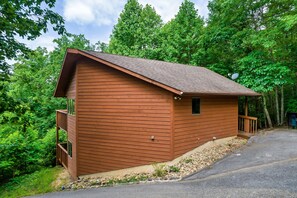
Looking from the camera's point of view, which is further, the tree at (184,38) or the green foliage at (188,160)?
the tree at (184,38)

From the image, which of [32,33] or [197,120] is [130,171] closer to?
[197,120]

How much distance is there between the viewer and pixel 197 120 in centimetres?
967

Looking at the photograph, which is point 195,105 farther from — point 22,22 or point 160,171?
point 22,22

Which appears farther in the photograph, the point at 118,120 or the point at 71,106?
the point at 71,106

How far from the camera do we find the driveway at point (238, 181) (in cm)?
532

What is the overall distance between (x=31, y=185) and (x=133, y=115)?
7.46 m

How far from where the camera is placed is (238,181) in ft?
19.7

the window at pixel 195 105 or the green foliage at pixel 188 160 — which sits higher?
the window at pixel 195 105

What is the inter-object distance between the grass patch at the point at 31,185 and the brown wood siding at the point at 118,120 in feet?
9.07

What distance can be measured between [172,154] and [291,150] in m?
4.93

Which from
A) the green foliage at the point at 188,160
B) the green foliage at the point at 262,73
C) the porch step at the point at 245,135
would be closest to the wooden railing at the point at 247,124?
the porch step at the point at 245,135

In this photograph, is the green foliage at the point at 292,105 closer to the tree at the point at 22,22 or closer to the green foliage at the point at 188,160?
the green foliage at the point at 188,160

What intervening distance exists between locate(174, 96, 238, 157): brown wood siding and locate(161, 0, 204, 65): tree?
9.19 meters

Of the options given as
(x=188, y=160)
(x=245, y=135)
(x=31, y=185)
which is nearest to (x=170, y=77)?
(x=188, y=160)
